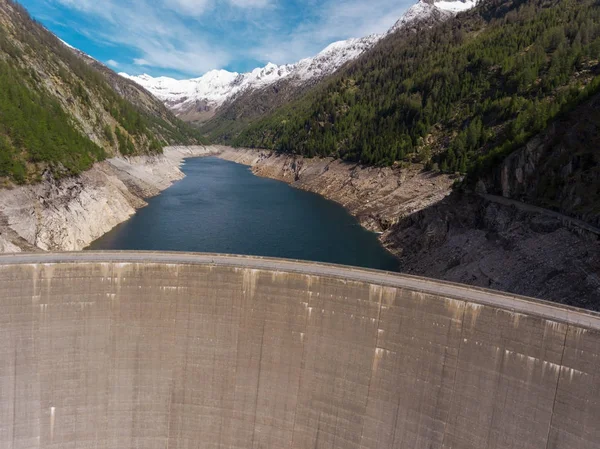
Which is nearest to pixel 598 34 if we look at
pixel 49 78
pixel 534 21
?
pixel 534 21

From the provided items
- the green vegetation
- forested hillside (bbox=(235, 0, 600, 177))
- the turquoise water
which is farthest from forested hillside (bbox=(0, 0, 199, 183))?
forested hillside (bbox=(235, 0, 600, 177))

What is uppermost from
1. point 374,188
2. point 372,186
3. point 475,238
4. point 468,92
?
point 468,92

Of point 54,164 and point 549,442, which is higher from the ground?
point 54,164

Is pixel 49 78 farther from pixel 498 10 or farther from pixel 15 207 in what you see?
pixel 498 10

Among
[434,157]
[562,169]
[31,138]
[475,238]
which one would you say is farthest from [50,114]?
[562,169]

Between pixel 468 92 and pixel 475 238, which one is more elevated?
pixel 468 92

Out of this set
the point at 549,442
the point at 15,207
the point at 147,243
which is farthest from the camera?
the point at 147,243

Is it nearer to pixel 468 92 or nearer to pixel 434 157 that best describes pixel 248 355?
pixel 434 157

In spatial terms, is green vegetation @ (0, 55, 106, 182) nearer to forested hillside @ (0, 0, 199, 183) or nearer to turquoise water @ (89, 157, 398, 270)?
forested hillside @ (0, 0, 199, 183)
